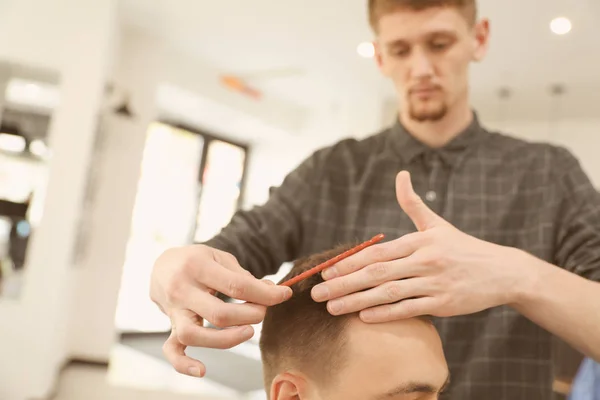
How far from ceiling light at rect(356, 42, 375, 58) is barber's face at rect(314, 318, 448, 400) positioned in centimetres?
354

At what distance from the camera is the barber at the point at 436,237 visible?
0.63m

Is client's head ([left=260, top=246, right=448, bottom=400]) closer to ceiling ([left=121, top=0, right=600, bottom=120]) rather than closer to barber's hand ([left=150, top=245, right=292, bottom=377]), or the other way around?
barber's hand ([left=150, top=245, right=292, bottom=377])

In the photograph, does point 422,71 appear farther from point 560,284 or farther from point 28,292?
point 28,292

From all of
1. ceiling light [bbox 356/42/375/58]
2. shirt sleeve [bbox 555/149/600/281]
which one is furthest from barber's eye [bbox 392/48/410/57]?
ceiling light [bbox 356/42/375/58]

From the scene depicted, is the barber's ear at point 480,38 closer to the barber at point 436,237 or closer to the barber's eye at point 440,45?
the barber at point 436,237

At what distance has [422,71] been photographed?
3.32 feet

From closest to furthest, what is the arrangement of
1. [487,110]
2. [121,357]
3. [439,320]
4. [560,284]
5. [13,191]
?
[560,284]
[439,320]
[13,191]
[121,357]
[487,110]

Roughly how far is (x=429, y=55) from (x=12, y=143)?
2.94 meters

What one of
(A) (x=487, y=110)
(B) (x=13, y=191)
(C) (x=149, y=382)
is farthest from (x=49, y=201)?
(A) (x=487, y=110)

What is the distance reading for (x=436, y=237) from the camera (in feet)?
2.08

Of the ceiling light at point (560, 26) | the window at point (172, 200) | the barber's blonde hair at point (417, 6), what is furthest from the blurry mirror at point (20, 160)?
the ceiling light at point (560, 26)

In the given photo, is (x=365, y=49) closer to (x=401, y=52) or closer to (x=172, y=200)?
(x=172, y=200)

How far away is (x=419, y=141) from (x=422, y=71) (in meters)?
0.16

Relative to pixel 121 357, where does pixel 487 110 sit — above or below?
above
